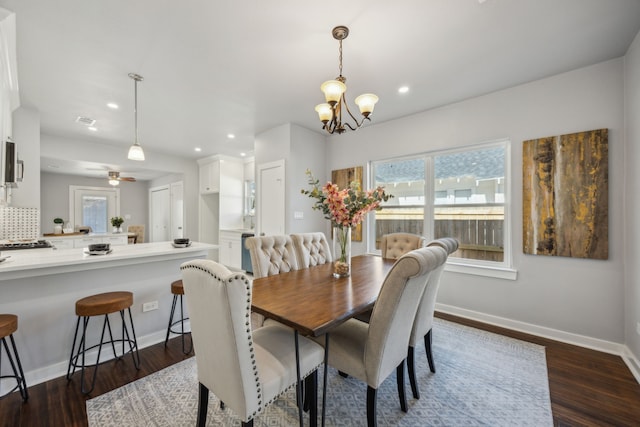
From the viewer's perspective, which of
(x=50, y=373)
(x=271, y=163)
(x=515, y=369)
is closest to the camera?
(x=50, y=373)

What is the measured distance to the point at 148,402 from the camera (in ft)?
5.63

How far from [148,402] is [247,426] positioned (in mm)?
1077

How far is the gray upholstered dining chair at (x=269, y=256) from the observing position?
2.08 metres

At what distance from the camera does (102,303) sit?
1854mm

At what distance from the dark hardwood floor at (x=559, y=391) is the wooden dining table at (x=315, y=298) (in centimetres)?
132

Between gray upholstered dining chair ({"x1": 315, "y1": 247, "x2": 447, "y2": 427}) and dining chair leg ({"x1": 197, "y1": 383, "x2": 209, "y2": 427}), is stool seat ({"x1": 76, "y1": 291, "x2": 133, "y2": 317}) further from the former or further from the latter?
gray upholstered dining chair ({"x1": 315, "y1": 247, "x2": 447, "y2": 427})

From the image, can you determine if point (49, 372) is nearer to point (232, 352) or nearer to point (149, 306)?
point (149, 306)

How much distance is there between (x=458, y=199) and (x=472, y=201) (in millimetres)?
158

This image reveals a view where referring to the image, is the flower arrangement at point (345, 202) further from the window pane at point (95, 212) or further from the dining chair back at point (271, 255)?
the window pane at point (95, 212)

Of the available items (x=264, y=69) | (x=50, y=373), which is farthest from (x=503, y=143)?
(x=50, y=373)

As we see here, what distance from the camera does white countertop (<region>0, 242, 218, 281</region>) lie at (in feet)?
5.64

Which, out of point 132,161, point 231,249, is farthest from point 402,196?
point 132,161

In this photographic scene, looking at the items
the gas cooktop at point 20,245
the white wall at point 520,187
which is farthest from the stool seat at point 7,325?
the white wall at point 520,187

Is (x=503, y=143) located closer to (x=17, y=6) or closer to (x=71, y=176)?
(x=17, y=6)
